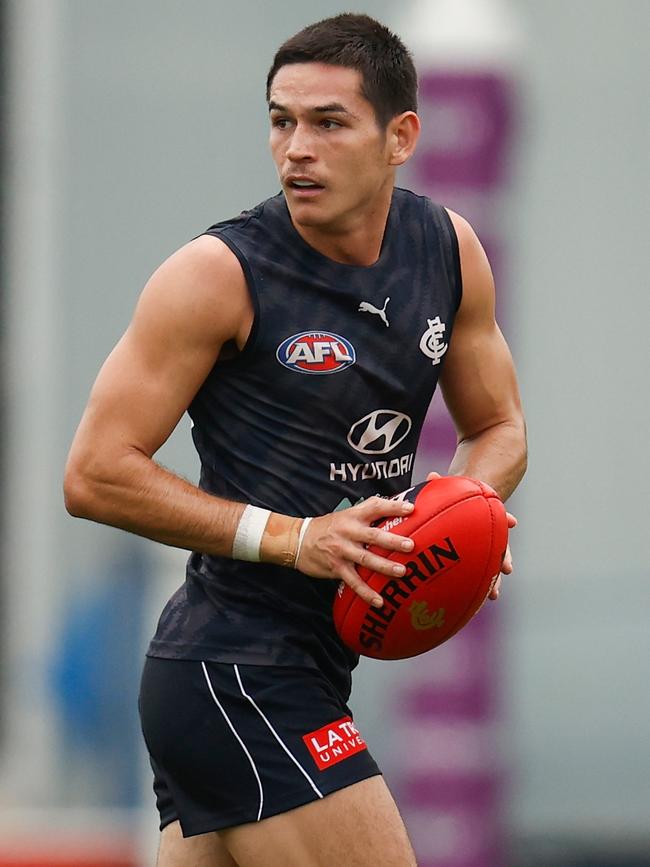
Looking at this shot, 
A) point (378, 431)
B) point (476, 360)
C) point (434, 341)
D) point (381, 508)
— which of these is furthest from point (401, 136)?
point (381, 508)

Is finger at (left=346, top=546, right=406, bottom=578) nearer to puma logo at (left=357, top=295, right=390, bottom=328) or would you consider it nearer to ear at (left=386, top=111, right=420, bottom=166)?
puma logo at (left=357, top=295, right=390, bottom=328)

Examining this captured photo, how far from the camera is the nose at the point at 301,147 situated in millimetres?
4676

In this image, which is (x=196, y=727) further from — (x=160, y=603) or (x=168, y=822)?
(x=160, y=603)

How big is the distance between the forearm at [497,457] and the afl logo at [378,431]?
30cm

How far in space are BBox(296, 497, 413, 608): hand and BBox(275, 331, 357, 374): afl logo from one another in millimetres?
334

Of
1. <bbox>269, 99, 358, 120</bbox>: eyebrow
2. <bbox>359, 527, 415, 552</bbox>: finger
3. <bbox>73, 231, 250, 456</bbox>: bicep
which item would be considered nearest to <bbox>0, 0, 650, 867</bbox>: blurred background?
<bbox>269, 99, 358, 120</bbox>: eyebrow

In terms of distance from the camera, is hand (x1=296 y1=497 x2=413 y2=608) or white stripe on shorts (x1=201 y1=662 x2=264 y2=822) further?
white stripe on shorts (x1=201 y1=662 x2=264 y2=822)

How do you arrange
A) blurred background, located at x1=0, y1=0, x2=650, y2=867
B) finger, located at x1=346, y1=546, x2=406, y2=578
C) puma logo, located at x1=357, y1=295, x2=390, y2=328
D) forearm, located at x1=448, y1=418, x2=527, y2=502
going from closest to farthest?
finger, located at x1=346, y1=546, x2=406, y2=578
puma logo, located at x1=357, y1=295, x2=390, y2=328
forearm, located at x1=448, y1=418, x2=527, y2=502
blurred background, located at x1=0, y1=0, x2=650, y2=867

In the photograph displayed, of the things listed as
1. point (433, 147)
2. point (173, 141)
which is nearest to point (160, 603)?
point (433, 147)

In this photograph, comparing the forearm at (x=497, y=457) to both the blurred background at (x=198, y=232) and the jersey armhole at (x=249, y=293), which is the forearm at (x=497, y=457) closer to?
the jersey armhole at (x=249, y=293)

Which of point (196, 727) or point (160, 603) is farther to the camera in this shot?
point (160, 603)

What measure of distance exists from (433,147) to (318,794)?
14.2ft

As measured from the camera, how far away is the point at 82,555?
11.7 meters

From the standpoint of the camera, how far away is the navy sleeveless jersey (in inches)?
186
